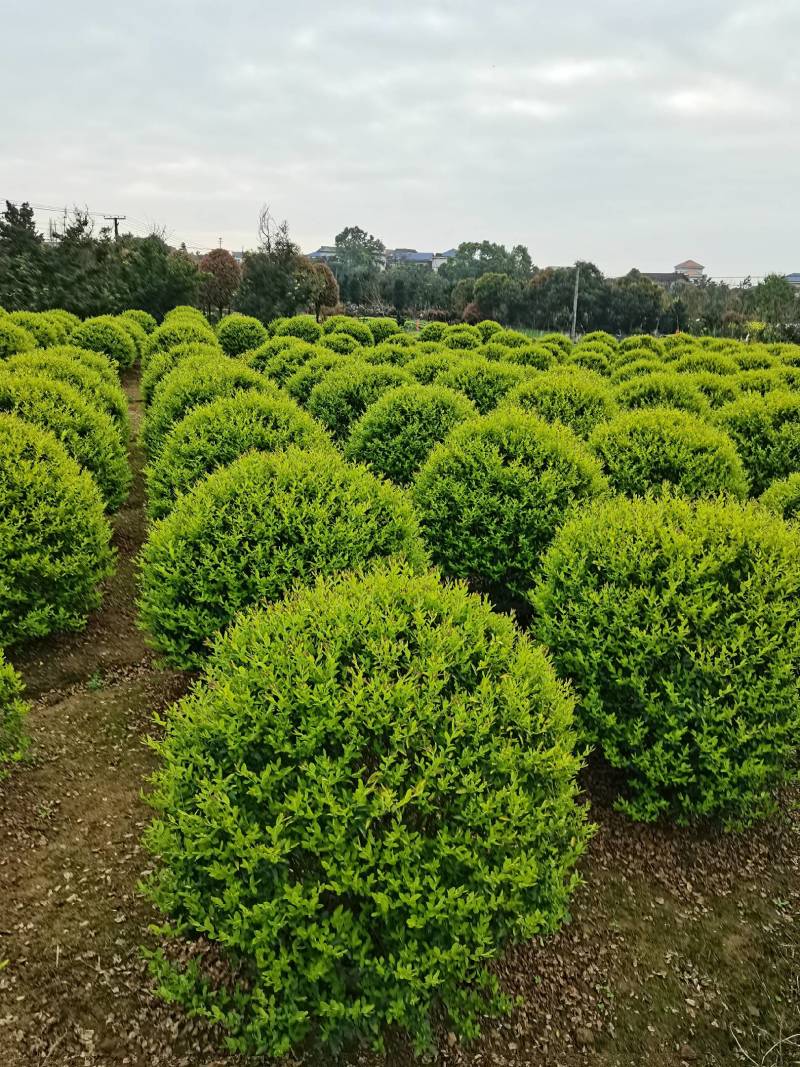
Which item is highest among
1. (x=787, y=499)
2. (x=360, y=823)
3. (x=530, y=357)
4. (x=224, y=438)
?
(x=530, y=357)

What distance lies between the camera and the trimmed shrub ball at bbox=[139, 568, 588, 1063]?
2.84 m

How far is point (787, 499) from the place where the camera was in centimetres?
763

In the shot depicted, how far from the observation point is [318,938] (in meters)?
2.78

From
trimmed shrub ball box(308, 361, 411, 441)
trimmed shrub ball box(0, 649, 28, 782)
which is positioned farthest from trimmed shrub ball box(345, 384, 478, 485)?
trimmed shrub ball box(0, 649, 28, 782)

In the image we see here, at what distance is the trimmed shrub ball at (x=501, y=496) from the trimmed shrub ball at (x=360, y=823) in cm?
401

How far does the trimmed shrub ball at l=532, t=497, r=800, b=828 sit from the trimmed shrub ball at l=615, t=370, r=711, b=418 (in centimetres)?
783

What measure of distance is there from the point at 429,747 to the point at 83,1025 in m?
2.25

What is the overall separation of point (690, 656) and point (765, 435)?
8.92m

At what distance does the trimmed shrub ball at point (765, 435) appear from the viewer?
1176 centimetres

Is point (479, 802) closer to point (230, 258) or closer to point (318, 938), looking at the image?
point (318, 938)

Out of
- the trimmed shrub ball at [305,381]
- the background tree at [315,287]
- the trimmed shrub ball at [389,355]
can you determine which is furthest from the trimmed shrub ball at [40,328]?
the background tree at [315,287]

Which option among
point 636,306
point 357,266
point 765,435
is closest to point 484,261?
point 357,266

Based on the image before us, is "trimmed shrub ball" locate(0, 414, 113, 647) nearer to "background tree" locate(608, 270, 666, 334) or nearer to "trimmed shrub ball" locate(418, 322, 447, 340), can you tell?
"trimmed shrub ball" locate(418, 322, 447, 340)

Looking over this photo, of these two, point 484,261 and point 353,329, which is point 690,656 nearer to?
point 353,329
